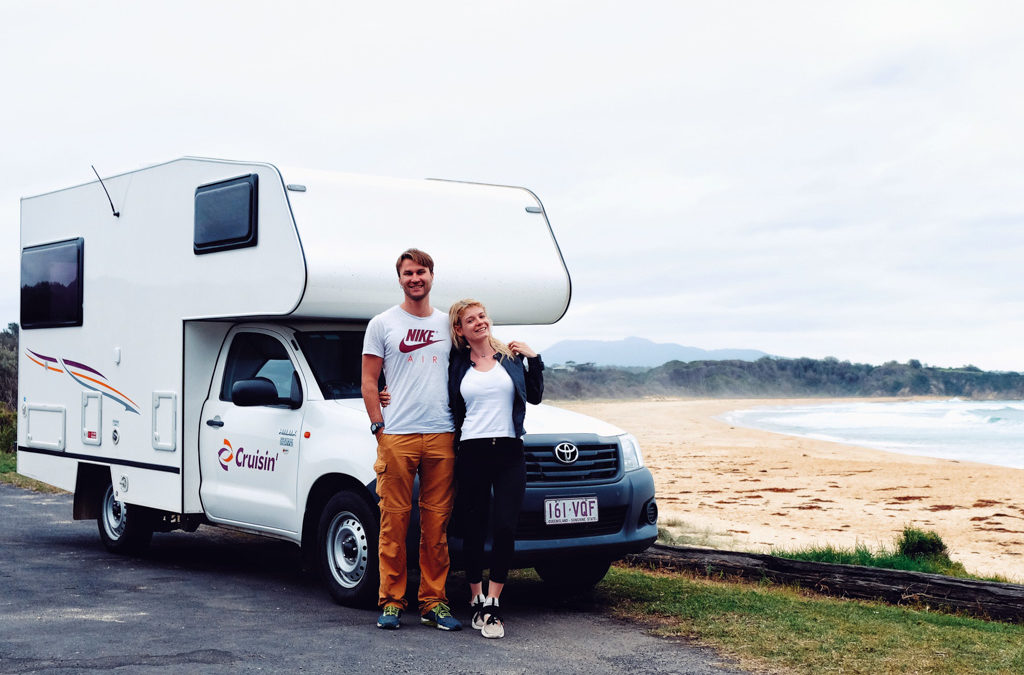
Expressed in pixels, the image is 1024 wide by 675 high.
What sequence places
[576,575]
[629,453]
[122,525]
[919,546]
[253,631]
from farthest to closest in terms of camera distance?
[919,546] < [122,525] < [576,575] < [629,453] < [253,631]

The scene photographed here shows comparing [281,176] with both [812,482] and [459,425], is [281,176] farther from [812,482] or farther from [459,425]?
[812,482]

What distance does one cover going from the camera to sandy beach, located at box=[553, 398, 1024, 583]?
12672 millimetres

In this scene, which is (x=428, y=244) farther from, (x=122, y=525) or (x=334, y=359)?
(x=122, y=525)

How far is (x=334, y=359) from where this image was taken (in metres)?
7.77

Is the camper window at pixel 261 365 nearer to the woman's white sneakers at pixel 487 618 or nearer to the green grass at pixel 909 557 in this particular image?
the woman's white sneakers at pixel 487 618

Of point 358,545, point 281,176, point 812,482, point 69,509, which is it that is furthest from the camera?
point 812,482

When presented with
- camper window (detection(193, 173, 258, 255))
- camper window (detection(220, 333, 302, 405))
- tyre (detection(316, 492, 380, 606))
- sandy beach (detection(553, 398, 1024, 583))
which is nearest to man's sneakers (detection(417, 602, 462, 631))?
tyre (detection(316, 492, 380, 606))

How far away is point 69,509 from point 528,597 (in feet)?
24.3

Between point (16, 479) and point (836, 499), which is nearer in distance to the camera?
point (16, 479)

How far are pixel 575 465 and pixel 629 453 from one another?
51 cm

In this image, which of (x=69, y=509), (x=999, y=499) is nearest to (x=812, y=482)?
(x=999, y=499)

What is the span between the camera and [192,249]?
8359mm

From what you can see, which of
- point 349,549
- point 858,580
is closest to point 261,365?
point 349,549

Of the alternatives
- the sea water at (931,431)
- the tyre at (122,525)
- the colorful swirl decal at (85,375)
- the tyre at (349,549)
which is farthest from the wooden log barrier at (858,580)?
the sea water at (931,431)
